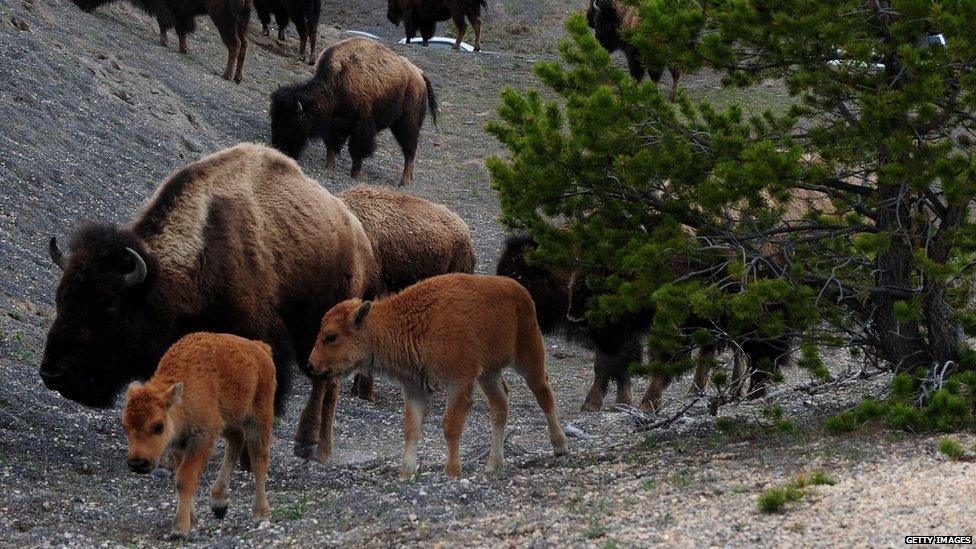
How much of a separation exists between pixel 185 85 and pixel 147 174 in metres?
5.65

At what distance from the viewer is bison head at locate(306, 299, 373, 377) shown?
775 centimetres

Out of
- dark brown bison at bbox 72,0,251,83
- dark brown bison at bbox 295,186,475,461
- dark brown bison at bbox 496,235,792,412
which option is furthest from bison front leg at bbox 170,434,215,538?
dark brown bison at bbox 72,0,251,83

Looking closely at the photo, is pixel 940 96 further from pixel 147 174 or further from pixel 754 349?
pixel 147 174

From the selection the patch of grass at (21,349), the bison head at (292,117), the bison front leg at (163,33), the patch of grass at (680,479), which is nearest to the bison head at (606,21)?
the bison front leg at (163,33)

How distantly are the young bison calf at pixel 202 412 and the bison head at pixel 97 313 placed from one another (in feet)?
2.93

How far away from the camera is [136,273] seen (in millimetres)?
7816

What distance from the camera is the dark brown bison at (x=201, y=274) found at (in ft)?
25.8

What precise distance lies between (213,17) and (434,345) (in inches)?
620

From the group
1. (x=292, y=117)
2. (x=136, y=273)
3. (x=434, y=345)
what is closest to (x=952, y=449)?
(x=434, y=345)

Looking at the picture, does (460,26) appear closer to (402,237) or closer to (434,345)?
(402,237)

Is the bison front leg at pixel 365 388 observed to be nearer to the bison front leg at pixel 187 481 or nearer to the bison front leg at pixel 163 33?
the bison front leg at pixel 187 481

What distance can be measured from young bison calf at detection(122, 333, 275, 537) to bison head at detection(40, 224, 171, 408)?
2.93 feet

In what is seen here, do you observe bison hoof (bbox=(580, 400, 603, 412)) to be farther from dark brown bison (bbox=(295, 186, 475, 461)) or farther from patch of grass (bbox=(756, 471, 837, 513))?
patch of grass (bbox=(756, 471, 837, 513))

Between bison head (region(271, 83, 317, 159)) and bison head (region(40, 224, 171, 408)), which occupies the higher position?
bison head (region(40, 224, 171, 408))
